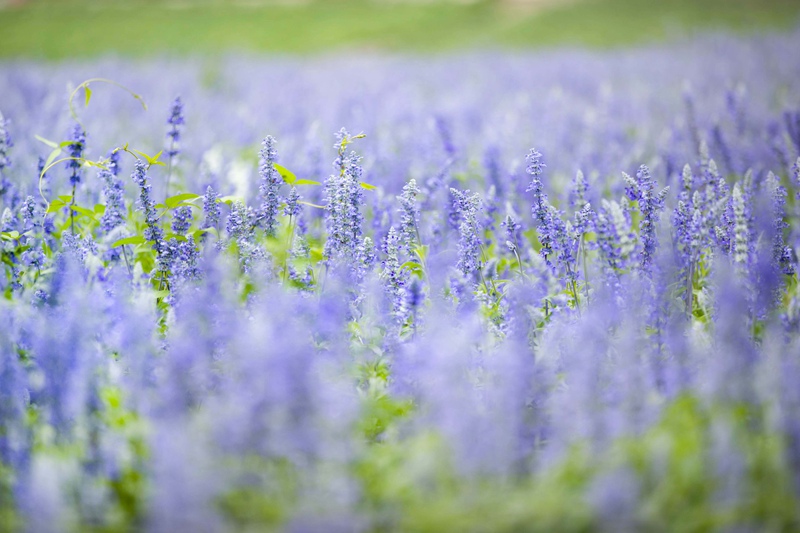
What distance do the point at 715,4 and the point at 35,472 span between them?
24635 mm

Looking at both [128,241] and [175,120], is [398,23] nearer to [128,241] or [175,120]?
[175,120]

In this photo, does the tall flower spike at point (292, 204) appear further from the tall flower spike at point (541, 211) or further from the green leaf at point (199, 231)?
the tall flower spike at point (541, 211)

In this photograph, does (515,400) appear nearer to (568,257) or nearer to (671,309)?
(671,309)

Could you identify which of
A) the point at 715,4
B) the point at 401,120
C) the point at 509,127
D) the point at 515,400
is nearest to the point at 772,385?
the point at 515,400

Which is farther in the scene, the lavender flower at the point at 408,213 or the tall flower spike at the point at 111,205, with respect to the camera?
the tall flower spike at the point at 111,205

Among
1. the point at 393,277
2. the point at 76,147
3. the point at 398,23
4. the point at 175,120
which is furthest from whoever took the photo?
the point at 398,23

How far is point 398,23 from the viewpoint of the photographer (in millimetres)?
23000

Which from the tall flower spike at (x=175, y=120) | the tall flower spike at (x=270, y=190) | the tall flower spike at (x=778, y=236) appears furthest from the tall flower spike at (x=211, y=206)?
the tall flower spike at (x=778, y=236)

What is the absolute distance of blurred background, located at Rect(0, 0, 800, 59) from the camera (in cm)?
1664

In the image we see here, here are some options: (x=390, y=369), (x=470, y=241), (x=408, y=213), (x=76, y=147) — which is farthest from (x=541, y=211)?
(x=76, y=147)

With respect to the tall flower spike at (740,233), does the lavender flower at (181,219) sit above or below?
above

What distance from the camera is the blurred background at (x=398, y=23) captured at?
16.6 metres

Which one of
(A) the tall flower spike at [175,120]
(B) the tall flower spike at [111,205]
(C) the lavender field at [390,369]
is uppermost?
(A) the tall flower spike at [175,120]

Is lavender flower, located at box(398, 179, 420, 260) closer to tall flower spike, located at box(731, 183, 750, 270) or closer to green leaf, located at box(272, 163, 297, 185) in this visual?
green leaf, located at box(272, 163, 297, 185)
